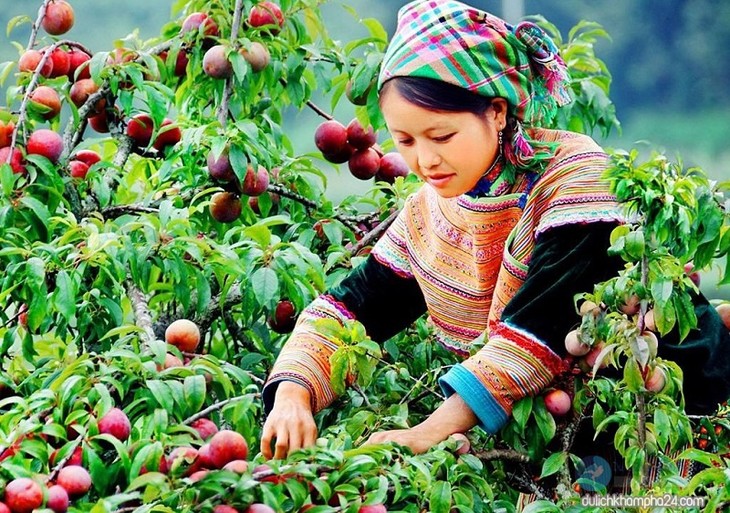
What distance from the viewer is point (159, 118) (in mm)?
2350

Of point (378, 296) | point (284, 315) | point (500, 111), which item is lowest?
point (284, 315)

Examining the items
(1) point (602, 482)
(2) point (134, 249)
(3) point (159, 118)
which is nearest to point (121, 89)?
(3) point (159, 118)

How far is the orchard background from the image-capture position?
4.90 ft

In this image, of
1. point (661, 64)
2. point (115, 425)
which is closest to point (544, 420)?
A: point (115, 425)

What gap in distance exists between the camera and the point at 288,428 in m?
1.77

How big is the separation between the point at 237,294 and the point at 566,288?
63cm

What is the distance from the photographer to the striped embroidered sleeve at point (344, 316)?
1.90 metres

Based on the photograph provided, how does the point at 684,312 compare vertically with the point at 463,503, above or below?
above

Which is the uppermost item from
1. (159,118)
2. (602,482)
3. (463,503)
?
(159,118)

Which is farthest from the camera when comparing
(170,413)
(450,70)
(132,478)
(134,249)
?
(134,249)

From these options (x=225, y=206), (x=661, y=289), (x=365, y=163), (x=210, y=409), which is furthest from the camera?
(x=365, y=163)

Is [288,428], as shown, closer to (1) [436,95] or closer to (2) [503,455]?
(2) [503,455]

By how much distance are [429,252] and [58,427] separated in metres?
0.67

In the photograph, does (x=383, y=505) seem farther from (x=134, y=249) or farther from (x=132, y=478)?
(x=134, y=249)
